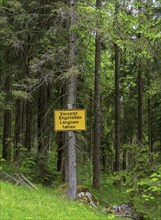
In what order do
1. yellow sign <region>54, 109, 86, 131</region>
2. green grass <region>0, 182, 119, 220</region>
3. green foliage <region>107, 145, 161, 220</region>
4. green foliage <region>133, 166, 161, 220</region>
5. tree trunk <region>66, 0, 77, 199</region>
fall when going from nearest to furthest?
green grass <region>0, 182, 119, 220</region>
green foliage <region>133, 166, 161, 220</region>
green foliage <region>107, 145, 161, 220</region>
yellow sign <region>54, 109, 86, 131</region>
tree trunk <region>66, 0, 77, 199</region>

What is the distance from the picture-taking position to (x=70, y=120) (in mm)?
10625

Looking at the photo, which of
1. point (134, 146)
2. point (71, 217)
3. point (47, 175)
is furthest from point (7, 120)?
point (71, 217)

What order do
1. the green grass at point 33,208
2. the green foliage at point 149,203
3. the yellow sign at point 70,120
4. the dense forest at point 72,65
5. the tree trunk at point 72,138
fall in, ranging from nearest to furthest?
the green grass at point 33,208 < the green foliage at point 149,203 < the yellow sign at point 70,120 < the dense forest at point 72,65 < the tree trunk at point 72,138

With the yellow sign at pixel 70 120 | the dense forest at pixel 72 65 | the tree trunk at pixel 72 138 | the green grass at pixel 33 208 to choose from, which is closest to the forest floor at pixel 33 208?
the green grass at pixel 33 208

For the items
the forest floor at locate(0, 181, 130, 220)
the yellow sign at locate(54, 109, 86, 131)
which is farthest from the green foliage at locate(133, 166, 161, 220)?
the yellow sign at locate(54, 109, 86, 131)

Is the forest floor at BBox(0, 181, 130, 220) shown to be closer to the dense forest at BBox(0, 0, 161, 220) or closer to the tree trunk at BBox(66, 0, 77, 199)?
the tree trunk at BBox(66, 0, 77, 199)

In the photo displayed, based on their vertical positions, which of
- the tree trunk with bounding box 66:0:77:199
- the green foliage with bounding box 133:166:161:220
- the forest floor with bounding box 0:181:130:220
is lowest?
the green foliage with bounding box 133:166:161:220

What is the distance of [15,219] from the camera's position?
6629 millimetres

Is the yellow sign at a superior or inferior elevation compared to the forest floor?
superior

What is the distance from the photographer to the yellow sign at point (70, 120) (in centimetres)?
1055

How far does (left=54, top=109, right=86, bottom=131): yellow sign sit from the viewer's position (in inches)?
415

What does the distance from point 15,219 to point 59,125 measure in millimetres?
4310

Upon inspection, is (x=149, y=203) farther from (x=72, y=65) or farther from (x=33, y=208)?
(x=72, y=65)

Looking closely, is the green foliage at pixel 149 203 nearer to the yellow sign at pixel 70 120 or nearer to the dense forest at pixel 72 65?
the dense forest at pixel 72 65
